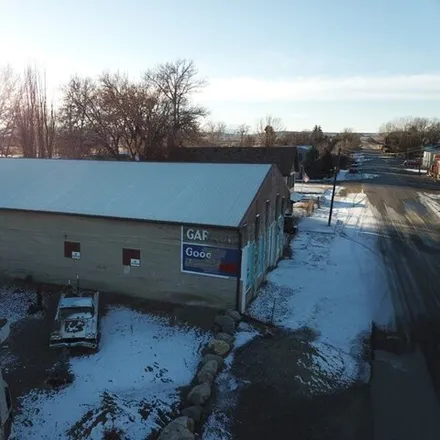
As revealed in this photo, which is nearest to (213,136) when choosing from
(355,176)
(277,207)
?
(355,176)

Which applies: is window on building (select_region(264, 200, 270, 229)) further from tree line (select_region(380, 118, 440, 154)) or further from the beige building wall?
tree line (select_region(380, 118, 440, 154))

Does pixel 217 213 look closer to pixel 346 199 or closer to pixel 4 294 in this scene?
pixel 4 294

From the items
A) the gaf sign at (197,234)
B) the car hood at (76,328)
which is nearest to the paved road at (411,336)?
the gaf sign at (197,234)

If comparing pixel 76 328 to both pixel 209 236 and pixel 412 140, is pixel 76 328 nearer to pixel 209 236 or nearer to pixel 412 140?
pixel 209 236

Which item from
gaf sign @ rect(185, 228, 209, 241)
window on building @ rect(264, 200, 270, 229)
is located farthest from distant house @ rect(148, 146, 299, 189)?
gaf sign @ rect(185, 228, 209, 241)

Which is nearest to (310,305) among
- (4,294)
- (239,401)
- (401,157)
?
(239,401)

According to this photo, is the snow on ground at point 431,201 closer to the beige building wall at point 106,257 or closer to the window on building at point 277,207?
the window on building at point 277,207
